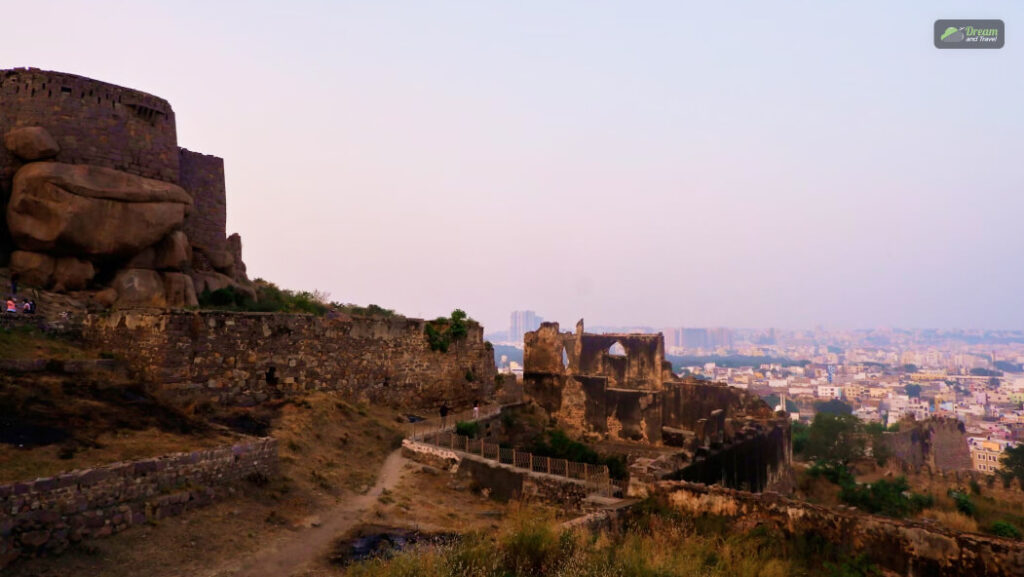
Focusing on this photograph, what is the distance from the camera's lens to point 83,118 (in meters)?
17.7

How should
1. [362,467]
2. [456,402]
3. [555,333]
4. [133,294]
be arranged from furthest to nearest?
1. [555,333]
2. [456,402]
3. [133,294]
4. [362,467]

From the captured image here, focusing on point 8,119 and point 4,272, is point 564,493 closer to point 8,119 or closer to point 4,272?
point 4,272

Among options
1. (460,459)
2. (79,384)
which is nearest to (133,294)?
(79,384)

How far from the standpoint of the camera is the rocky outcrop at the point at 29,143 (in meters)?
16.7

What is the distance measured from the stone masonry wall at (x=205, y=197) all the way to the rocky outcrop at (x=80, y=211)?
11.1 ft

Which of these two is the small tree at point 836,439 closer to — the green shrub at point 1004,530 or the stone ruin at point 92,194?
the green shrub at point 1004,530

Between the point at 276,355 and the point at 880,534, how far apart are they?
1473cm

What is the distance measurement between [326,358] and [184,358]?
14.5 ft

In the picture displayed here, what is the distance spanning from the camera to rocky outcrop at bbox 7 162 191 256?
16.0 m

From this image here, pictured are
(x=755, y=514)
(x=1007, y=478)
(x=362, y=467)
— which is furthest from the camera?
(x=1007, y=478)

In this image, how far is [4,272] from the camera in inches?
631

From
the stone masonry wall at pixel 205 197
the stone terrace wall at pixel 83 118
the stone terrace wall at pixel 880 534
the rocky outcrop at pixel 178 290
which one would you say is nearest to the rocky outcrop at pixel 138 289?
the rocky outcrop at pixel 178 290

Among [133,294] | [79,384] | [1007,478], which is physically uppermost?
[133,294]

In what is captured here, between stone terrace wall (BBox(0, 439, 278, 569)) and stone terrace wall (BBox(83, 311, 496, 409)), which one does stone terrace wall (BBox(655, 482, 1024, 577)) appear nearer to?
stone terrace wall (BBox(0, 439, 278, 569))
